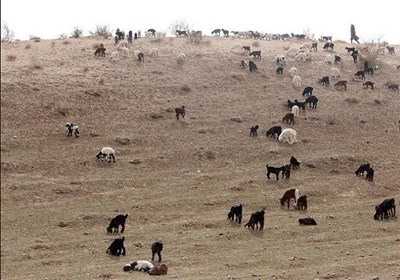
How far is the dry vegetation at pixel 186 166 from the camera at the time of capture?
19625 millimetres

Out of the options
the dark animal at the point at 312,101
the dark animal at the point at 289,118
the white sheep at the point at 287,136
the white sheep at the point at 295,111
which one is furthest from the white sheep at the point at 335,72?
the white sheep at the point at 287,136

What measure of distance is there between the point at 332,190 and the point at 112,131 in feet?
45.2

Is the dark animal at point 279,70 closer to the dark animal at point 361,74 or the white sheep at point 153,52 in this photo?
the dark animal at point 361,74

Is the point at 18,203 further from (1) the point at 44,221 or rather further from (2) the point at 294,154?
(2) the point at 294,154

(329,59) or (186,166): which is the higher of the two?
(329,59)

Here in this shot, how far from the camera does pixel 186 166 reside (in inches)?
1278

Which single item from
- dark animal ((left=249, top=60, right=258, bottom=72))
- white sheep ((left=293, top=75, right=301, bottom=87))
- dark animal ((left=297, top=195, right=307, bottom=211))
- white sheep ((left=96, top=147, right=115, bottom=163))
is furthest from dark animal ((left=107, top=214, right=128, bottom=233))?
dark animal ((left=249, top=60, right=258, bottom=72))

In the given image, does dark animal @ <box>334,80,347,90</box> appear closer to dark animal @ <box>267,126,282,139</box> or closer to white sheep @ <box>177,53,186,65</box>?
white sheep @ <box>177,53,186,65</box>

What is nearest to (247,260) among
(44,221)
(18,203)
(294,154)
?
(44,221)

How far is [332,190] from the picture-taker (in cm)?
3011

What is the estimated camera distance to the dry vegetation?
64.4 feet

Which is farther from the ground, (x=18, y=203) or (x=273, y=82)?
(x=273, y=82)

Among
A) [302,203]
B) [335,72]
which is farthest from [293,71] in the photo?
[302,203]

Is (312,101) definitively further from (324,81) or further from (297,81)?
(324,81)
